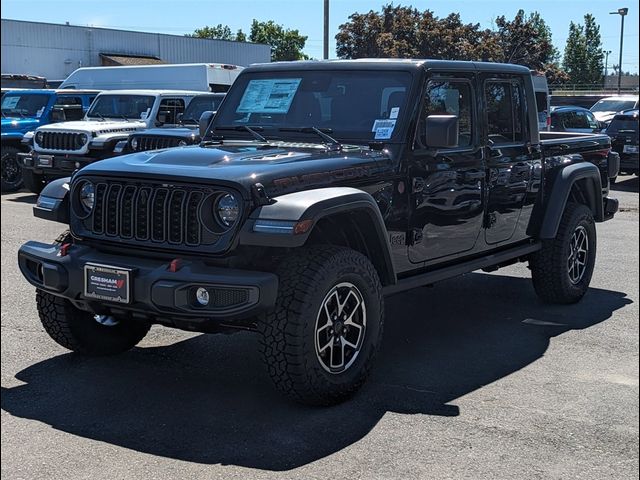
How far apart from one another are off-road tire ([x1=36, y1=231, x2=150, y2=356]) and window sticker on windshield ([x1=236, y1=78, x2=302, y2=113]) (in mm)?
1660

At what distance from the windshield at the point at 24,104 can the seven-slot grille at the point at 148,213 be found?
11941 millimetres

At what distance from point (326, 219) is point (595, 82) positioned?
30.2m

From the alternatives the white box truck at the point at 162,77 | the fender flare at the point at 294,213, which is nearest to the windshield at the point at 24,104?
the white box truck at the point at 162,77

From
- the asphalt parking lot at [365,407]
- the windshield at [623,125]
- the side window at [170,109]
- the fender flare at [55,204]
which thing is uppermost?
the side window at [170,109]

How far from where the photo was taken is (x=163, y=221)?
4.66m

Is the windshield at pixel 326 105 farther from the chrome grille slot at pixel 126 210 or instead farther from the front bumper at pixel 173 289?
the front bumper at pixel 173 289

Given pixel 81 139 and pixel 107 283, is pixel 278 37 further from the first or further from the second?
pixel 107 283

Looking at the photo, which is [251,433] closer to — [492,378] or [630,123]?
[492,378]

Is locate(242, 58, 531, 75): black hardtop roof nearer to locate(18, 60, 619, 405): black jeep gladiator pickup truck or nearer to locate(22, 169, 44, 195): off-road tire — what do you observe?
locate(18, 60, 619, 405): black jeep gladiator pickup truck

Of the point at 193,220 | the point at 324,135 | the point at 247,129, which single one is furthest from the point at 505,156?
the point at 193,220

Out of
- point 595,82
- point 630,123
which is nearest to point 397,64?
point 630,123

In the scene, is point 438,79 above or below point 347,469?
above

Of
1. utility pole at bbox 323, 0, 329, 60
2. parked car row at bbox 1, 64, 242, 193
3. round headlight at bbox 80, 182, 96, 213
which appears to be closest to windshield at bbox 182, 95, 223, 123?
parked car row at bbox 1, 64, 242, 193

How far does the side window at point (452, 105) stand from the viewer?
574 cm
